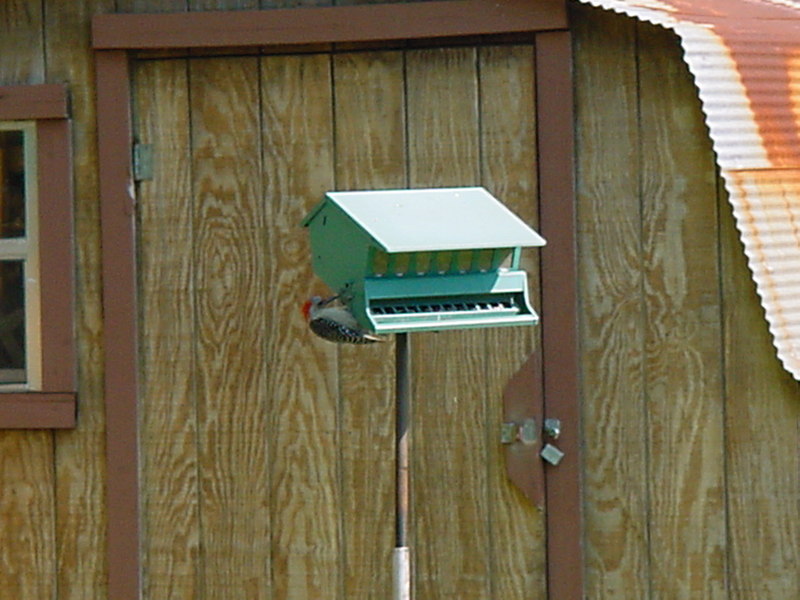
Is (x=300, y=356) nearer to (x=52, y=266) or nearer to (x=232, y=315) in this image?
(x=232, y=315)

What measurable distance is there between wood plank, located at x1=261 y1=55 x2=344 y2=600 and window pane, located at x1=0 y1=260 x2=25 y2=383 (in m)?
0.73

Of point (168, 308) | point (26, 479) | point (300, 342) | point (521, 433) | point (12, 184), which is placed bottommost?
point (26, 479)

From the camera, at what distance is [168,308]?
457 cm

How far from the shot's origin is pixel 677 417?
4422 millimetres

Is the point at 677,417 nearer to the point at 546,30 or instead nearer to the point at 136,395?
the point at 546,30

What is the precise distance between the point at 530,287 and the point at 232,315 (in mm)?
851

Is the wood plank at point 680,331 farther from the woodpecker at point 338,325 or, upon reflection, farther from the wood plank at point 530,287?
the woodpecker at point 338,325

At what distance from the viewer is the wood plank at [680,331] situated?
4402 mm

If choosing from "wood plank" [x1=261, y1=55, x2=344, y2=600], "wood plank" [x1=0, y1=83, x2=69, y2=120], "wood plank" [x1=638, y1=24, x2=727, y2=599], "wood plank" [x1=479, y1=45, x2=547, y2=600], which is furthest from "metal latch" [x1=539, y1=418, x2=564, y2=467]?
"wood plank" [x1=0, y1=83, x2=69, y2=120]

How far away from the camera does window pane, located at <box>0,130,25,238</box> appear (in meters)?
4.62

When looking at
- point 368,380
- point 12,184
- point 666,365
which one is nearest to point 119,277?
point 12,184

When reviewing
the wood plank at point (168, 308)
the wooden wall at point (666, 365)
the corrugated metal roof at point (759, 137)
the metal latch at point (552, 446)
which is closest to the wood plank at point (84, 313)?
the wood plank at point (168, 308)

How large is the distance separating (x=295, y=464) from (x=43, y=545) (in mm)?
782

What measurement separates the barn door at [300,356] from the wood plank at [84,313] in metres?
0.14
